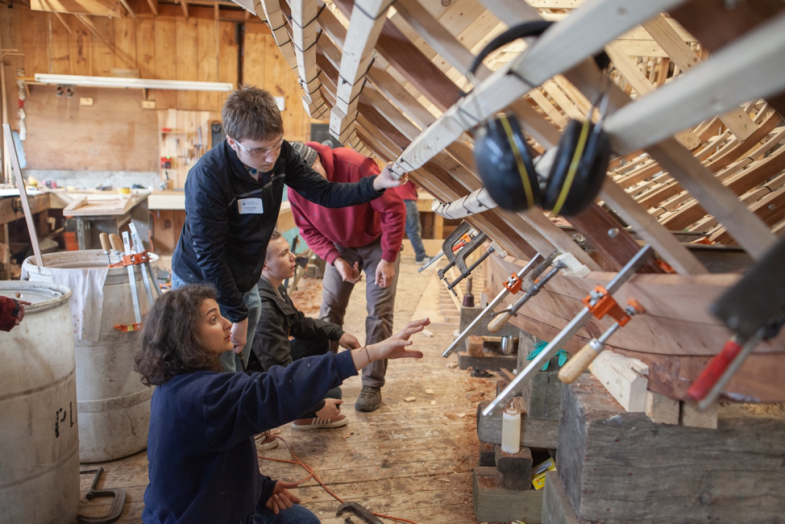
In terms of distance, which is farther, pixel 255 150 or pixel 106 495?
pixel 106 495

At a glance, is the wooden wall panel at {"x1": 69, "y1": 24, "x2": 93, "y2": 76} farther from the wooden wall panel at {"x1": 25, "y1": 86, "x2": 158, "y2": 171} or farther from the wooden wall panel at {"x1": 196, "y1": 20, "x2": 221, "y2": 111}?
the wooden wall panel at {"x1": 196, "y1": 20, "x2": 221, "y2": 111}

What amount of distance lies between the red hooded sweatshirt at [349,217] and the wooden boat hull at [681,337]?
192 cm

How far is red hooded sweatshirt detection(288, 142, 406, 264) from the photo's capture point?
3477 mm

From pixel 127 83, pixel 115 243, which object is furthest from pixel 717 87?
pixel 127 83

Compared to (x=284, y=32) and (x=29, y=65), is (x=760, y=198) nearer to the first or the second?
(x=284, y=32)

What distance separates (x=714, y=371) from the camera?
93 centimetres

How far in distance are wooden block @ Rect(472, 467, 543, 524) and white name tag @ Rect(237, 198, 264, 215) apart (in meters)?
1.58

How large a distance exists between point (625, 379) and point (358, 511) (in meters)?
1.58

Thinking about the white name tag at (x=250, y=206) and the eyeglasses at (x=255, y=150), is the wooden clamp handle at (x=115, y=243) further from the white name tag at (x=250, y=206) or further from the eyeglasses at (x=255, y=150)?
the eyeglasses at (x=255, y=150)

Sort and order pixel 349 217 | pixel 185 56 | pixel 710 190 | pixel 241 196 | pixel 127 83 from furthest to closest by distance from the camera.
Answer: pixel 185 56, pixel 127 83, pixel 349 217, pixel 241 196, pixel 710 190

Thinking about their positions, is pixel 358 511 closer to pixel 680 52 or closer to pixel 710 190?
pixel 710 190

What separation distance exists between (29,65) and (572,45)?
11101mm

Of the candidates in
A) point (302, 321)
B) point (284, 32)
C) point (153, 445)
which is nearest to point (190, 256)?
point (302, 321)

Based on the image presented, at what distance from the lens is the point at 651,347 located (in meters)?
1.44
